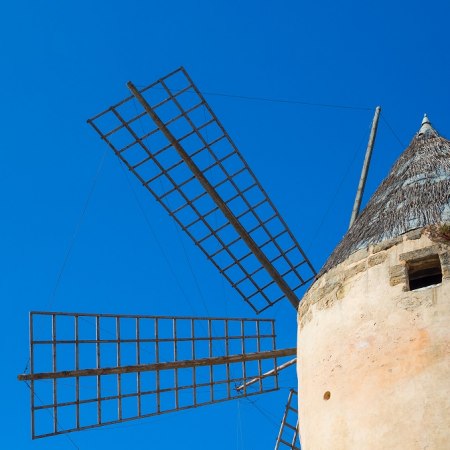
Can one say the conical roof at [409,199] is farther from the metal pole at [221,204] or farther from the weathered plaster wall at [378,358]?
the metal pole at [221,204]

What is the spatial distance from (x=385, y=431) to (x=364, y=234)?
144cm

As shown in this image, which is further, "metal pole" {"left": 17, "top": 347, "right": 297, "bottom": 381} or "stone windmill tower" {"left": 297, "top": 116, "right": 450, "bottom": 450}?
"metal pole" {"left": 17, "top": 347, "right": 297, "bottom": 381}

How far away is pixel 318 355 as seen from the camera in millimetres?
7188

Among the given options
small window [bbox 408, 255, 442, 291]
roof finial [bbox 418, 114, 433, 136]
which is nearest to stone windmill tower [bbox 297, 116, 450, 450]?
small window [bbox 408, 255, 442, 291]

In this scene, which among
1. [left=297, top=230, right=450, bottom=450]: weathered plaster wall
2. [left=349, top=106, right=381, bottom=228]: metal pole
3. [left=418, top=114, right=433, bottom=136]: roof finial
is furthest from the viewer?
[left=349, top=106, right=381, bottom=228]: metal pole

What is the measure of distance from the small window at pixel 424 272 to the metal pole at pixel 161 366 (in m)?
2.53

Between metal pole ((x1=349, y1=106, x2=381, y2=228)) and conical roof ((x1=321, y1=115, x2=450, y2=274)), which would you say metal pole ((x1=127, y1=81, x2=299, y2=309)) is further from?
conical roof ((x1=321, y1=115, x2=450, y2=274))

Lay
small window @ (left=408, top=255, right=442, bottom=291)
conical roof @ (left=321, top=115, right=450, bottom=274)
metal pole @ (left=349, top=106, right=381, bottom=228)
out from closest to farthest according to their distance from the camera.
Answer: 1. small window @ (left=408, top=255, right=442, bottom=291)
2. conical roof @ (left=321, top=115, right=450, bottom=274)
3. metal pole @ (left=349, top=106, right=381, bottom=228)

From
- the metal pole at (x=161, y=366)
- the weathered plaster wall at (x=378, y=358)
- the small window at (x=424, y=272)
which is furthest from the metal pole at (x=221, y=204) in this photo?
the small window at (x=424, y=272)

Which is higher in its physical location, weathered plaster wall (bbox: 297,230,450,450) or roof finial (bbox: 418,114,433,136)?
roof finial (bbox: 418,114,433,136)

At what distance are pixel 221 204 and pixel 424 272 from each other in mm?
3740

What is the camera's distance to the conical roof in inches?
283

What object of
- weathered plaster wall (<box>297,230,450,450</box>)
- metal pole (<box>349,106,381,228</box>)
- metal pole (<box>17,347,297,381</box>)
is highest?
metal pole (<box>349,106,381,228</box>)

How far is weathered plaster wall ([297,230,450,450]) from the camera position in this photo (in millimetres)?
6418
